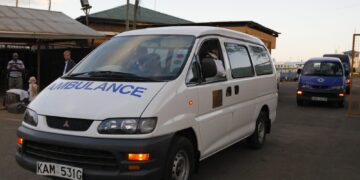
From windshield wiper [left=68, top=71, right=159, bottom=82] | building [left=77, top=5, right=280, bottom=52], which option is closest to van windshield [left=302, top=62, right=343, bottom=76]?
building [left=77, top=5, right=280, bottom=52]

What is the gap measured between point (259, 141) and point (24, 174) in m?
3.95

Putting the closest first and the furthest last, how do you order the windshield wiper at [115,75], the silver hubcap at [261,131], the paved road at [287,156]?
1. the windshield wiper at [115,75]
2. the paved road at [287,156]
3. the silver hubcap at [261,131]

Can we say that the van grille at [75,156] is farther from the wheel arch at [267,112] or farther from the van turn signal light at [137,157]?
the wheel arch at [267,112]

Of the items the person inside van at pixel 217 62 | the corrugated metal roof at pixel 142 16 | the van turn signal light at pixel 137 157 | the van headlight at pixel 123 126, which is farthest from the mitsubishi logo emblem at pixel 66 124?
the corrugated metal roof at pixel 142 16

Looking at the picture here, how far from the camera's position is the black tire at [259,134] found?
7125 millimetres

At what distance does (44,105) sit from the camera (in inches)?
169

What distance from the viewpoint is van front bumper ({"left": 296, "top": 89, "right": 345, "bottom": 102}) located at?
14430mm

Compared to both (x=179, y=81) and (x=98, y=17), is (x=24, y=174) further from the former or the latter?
(x=98, y=17)

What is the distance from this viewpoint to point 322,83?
14531 mm

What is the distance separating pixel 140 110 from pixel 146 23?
78.9 ft

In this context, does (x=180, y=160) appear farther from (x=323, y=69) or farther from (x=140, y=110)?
(x=323, y=69)

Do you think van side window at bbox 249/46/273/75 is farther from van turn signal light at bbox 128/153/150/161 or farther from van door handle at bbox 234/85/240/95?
van turn signal light at bbox 128/153/150/161

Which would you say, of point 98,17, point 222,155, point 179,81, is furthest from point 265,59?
point 98,17

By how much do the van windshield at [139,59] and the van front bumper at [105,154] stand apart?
0.87 meters
